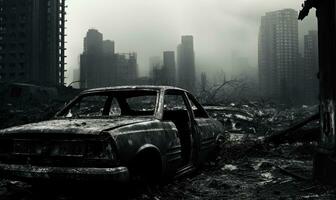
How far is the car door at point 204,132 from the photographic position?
5680 millimetres

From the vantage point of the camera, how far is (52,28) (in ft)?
201

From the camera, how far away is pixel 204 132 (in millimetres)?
5895

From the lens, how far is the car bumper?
3410 mm

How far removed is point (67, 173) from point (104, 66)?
354ft

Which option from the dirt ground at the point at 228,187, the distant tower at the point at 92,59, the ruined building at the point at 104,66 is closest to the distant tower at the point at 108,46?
A: the distant tower at the point at 92,59

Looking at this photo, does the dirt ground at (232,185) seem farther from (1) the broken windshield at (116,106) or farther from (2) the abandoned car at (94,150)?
(1) the broken windshield at (116,106)

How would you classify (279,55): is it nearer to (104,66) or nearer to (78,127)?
(104,66)

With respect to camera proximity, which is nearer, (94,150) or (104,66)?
(94,150)

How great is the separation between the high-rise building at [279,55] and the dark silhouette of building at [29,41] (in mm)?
50945

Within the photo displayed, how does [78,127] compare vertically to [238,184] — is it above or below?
above

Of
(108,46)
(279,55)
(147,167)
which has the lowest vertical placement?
(147,167)

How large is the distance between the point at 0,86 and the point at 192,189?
3533 centimetres

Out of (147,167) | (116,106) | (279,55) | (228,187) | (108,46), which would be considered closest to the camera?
(147,167)

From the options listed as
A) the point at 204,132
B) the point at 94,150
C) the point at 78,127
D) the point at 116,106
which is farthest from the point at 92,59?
the point at 94,150
